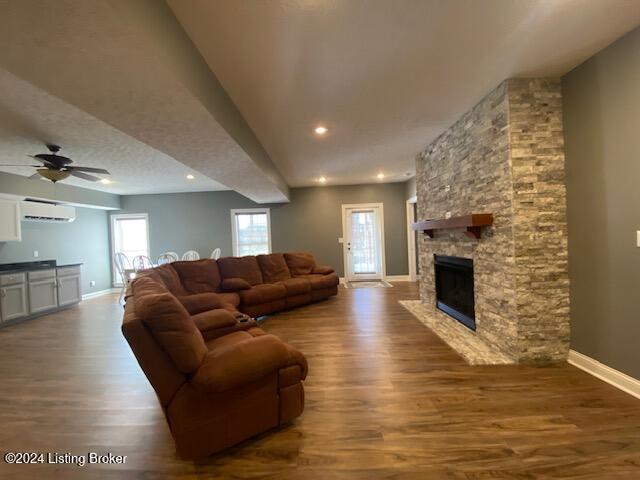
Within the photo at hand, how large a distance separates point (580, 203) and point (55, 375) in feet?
16.7

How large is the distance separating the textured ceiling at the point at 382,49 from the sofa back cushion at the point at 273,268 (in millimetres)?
2759

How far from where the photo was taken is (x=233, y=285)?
4.48 m

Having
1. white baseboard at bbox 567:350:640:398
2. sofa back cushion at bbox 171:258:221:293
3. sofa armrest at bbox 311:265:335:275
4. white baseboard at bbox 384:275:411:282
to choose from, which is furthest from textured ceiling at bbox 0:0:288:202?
white baseboard at bbox 384:275:411:282

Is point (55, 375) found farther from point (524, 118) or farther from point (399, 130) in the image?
point (524, 118)

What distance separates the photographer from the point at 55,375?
2703 mm

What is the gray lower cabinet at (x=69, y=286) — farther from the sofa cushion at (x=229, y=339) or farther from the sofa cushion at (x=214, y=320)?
the sofa cushion at (x=229, y=339)

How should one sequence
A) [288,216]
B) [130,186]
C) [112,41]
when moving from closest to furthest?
1. [112,41]
2. [130,186]
3. [288,216]

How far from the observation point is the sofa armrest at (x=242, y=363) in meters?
1.50

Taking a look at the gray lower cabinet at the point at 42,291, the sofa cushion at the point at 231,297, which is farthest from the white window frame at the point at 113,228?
the sofa cushion at the point at 231,297

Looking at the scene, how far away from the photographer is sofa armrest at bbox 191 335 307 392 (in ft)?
4.92

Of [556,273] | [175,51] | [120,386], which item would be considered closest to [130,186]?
[120,386]

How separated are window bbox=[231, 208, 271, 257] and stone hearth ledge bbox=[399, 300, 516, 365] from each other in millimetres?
4715

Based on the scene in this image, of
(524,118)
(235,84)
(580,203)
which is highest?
(235,84)

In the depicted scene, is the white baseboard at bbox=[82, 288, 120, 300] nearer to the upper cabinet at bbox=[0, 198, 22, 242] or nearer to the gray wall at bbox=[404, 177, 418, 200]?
the upper cabinet at bbox=[0, 198, 22, 242]
